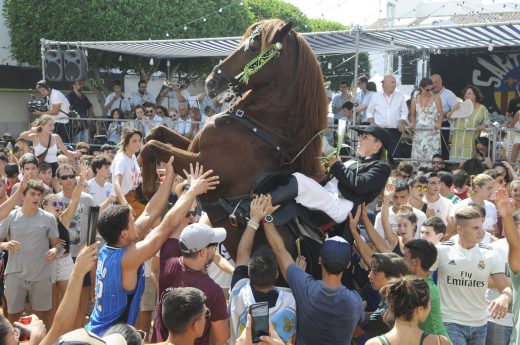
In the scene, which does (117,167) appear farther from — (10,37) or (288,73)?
(10,37)

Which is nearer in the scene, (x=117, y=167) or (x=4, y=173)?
(x=117, y=167)

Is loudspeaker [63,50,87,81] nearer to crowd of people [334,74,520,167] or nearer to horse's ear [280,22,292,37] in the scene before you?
crowd of people [334,74,520,167]

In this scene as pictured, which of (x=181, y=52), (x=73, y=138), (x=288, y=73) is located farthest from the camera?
(x=181, y=52)

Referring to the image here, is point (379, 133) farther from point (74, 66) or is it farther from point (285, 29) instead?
point (74, 66)

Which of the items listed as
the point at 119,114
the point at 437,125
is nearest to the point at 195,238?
the point at 437,125

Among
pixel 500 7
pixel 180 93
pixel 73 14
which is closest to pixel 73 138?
pixel 180 93

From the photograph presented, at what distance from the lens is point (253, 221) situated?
4.15 m

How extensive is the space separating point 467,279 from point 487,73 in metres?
11.0

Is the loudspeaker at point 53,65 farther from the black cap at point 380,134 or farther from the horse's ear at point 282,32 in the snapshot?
the black cap at point 380,134

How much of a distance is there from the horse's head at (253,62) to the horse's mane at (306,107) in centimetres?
2

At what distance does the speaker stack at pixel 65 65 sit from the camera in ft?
44.9

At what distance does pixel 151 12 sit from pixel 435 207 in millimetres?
15455

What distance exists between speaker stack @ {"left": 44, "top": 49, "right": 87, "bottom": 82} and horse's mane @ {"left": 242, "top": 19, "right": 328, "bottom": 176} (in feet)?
33.0

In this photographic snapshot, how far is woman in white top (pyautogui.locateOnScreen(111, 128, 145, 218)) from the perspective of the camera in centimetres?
711
